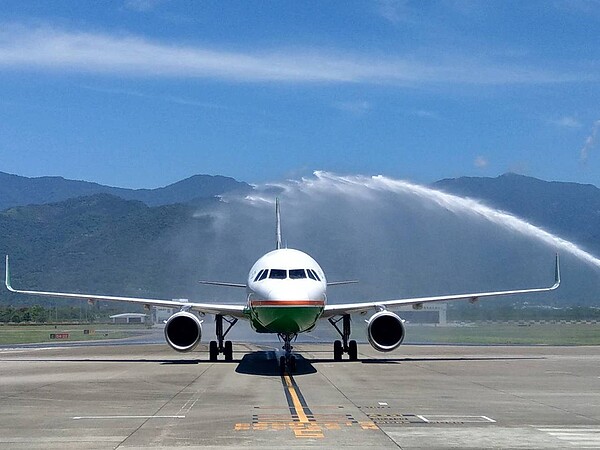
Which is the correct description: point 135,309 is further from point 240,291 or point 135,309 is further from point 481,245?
point 481,245

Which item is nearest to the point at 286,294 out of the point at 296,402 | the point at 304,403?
the point at 296,402

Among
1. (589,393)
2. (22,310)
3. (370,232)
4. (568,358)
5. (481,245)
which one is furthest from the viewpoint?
(22,310)

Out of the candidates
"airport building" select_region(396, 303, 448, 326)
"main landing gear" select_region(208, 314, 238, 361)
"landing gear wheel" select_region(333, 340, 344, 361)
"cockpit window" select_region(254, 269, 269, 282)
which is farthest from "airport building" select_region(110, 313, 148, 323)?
"cockpit window" select_region(254, 269, 269, 282)

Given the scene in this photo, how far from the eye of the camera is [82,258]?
18400cm

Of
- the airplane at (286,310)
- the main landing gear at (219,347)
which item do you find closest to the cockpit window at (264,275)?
the airplane at (286,310)

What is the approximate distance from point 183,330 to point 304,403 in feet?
45.3

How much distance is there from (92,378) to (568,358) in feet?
61.6

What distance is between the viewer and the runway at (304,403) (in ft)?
49.6

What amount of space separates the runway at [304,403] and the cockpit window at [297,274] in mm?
2963

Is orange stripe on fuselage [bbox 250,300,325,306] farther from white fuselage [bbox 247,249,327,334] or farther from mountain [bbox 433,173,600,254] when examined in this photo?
mountain [bbox 433,173,600,254]

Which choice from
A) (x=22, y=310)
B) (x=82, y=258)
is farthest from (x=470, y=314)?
(x=82, y=258)

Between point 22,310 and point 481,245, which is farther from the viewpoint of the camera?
point 22,310

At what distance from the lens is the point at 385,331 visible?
33.4 m

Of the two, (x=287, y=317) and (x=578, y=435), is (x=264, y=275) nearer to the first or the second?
(x=287, y=317)
